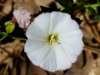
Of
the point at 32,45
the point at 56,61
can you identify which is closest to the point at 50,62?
the point at 56,61

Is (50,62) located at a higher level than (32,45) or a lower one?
lower

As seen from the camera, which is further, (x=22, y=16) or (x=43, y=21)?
(x=22, y=16)

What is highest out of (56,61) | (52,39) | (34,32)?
(34,32)

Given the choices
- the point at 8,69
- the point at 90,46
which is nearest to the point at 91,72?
the point at 90,46

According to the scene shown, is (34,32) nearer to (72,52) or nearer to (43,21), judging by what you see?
(43,21)

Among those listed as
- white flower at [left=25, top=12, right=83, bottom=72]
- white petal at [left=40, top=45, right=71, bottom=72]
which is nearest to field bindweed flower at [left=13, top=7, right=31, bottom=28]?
white flower at [left=25, top=12, right=83, bottom=72]

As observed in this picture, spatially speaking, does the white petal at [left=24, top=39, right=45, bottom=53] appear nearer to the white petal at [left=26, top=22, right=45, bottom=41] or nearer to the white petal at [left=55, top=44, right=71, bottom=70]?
the white petal at [left=26, top=22, right=45, bottom=41]

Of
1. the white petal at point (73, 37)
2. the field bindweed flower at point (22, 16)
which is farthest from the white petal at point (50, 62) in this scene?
Result: the field bindweed flower at point (22, 16)

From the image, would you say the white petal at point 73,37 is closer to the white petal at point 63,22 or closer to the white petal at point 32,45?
the white petal at point 63,22
